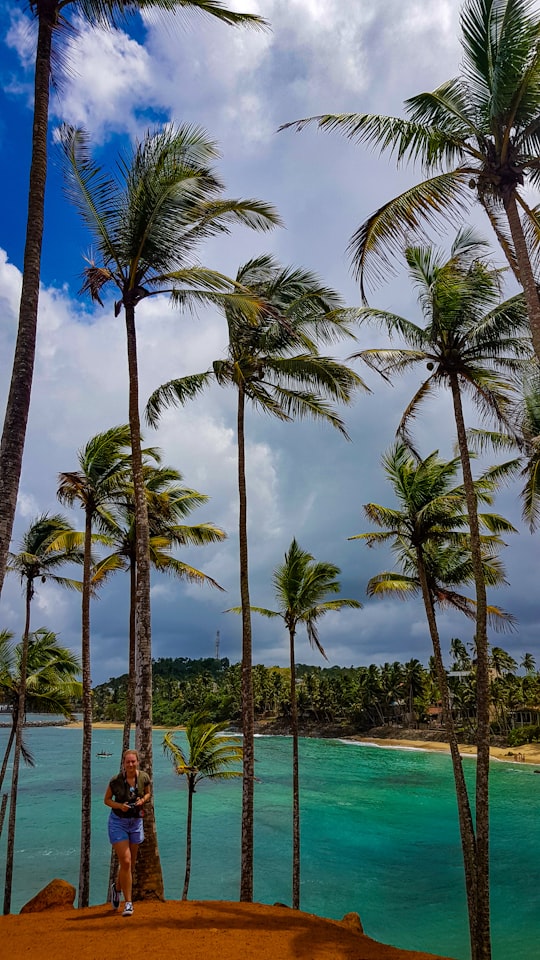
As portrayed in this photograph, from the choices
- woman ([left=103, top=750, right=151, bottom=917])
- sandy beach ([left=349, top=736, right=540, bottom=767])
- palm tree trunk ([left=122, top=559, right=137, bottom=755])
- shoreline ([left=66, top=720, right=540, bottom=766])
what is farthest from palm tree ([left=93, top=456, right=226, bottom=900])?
sandy beach ([left=349, top=736, right=540, bottom=767])

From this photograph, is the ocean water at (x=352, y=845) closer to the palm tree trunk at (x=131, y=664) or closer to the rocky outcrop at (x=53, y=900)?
the palm tree trunk at (x=131, y=664)

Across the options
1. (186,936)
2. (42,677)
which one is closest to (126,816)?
(186,936)

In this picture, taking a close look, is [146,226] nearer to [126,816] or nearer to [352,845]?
[126,816]

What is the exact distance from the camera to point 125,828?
6.68 meters

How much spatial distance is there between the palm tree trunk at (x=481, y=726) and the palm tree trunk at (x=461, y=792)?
0.72 meters

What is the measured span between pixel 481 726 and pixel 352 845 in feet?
90.7

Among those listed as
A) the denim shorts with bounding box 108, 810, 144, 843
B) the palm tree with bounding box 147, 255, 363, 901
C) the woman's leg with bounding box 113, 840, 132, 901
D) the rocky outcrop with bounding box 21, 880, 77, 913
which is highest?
the palm tree with bounding box 147, 255, 363, 901

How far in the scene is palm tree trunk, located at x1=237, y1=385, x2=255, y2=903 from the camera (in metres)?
10.5

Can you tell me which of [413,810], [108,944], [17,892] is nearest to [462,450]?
[108,944]

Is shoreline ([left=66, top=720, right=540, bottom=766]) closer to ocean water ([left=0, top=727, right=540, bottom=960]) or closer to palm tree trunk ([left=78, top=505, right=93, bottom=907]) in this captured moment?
ocean water ([left=0, top=727, right=540, bottom=960])

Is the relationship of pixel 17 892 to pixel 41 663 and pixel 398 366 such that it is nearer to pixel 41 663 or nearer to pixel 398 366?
pixel 41 663

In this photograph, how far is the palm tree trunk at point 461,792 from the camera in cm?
1047

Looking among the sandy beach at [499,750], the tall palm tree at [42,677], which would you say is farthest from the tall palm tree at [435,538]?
the sandy beach at [499,750]

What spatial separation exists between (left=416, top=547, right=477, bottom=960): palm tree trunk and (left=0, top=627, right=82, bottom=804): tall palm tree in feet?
46.2
